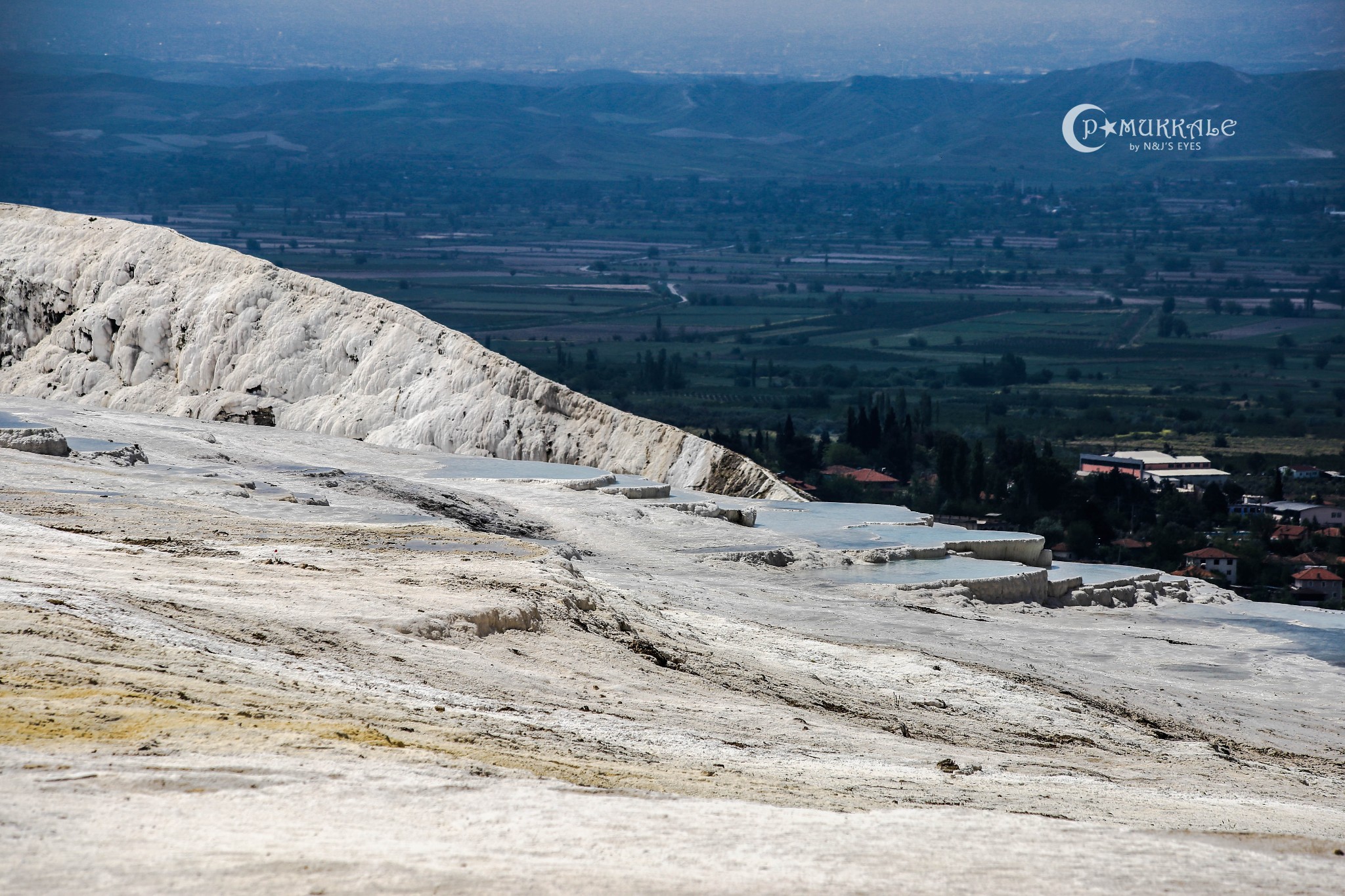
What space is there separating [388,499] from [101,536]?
4.43m

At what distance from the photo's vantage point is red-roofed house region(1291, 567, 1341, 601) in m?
55.4

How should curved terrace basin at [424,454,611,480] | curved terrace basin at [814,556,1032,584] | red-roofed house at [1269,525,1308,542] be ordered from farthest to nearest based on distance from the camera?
red-roofed house at [1269,525,1308,542], curved terrace basin at [424,454,611,480], curved terrace basin at [814,556,1032,584]

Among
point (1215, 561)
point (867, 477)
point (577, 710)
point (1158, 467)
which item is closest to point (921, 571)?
point (577, 710)

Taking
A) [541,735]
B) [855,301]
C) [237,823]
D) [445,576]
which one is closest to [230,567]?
[445,576]

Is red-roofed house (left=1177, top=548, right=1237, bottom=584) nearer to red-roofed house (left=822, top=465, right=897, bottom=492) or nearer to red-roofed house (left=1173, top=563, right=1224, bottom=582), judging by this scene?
red-roofed house (left=1173, top=563, right=1224, bottom=582)

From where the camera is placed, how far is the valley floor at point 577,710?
6969mm

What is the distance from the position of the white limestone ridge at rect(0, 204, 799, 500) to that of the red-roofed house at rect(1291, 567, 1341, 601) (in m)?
36.1

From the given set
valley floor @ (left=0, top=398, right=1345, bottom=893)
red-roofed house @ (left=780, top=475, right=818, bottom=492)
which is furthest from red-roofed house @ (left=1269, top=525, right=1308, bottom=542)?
valley floor @ (left=0, top=398, right=1345, bottom=893)

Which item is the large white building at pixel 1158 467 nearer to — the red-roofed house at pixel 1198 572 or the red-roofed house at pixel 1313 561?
the red-roofed house at pixel 1313 561

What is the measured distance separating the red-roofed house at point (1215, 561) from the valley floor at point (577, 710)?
3928 centimetres

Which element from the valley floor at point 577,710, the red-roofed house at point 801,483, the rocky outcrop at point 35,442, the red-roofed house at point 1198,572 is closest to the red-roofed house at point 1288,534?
the red-roofed house at point 1198,572

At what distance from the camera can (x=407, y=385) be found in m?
25.4

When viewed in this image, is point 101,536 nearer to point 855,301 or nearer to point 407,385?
point 407,385

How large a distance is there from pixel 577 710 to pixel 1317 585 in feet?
170
